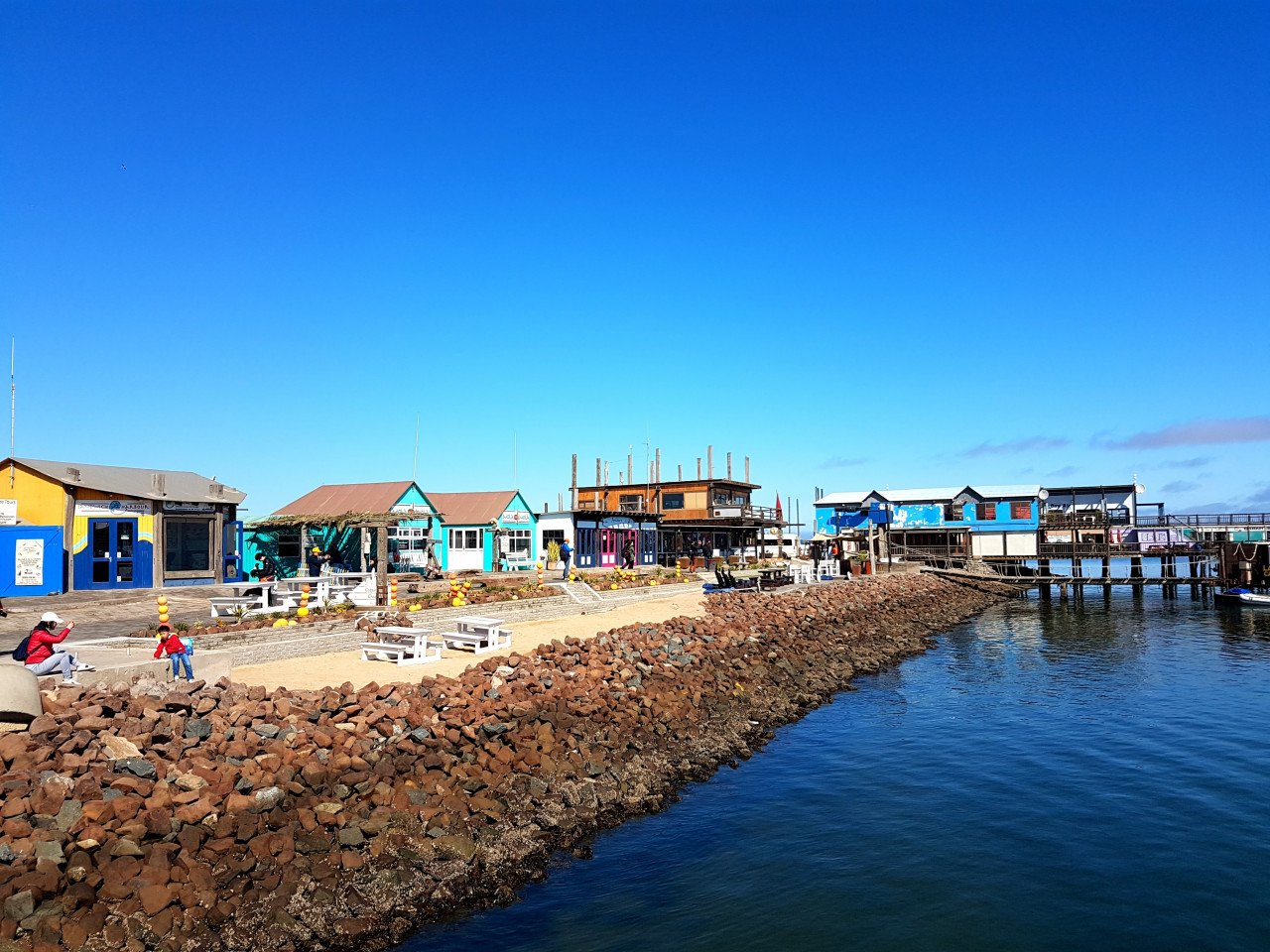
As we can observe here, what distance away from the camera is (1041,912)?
34.4 ft

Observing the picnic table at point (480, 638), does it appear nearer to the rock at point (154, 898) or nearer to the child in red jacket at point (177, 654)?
the child in red jacket at point (177, 654)

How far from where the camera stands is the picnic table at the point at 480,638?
2047 centimetres

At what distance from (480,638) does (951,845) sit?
11702 millimetres

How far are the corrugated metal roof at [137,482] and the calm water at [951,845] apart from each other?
25355mm

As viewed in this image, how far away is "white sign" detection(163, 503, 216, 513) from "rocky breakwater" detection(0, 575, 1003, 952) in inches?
804

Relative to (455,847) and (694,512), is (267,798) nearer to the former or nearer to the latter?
(455,847)

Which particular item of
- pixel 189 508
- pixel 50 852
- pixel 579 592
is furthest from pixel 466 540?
pixel 50 852

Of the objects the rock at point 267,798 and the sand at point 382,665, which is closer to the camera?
the rock at point 267,798

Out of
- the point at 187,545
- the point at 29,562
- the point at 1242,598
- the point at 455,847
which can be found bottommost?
the point at 1242,598

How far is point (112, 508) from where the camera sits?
30469mm

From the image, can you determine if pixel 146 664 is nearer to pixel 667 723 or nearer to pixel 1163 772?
pixel 667 723

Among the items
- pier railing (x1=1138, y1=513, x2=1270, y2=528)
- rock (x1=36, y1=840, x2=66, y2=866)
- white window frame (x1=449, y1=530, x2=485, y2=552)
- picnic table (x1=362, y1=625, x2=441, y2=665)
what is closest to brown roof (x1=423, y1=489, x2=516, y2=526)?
white window frame (x1=449, y1=530, x2=485, y2=552)

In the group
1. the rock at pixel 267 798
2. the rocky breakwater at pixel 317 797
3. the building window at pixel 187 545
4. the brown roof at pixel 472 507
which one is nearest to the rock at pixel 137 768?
the rocky breakwater at pixel 317 797

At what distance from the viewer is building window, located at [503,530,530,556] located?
4694cm
